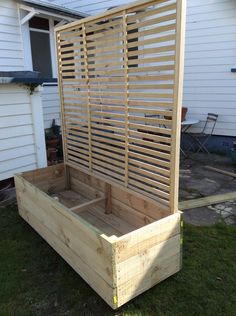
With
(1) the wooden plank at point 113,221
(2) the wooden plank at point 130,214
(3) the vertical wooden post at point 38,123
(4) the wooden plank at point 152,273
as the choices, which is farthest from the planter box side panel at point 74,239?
(3) the vertical wooden post at point 38,123

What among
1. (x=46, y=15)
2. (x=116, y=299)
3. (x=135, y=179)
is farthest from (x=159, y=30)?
(x=46, y=15)

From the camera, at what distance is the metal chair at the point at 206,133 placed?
253 inches

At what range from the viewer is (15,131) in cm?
405

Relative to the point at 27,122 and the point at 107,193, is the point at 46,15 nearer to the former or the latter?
the point at 27,122

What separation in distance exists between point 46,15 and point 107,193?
5.07m

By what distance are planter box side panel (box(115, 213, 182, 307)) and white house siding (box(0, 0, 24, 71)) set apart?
16.6 feet

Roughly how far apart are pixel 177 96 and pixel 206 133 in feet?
15.8

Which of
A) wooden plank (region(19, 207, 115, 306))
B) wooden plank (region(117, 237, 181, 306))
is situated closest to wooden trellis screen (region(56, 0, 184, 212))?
wooden plank (region(117, 237, 181, 306))

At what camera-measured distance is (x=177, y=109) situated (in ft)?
6.90

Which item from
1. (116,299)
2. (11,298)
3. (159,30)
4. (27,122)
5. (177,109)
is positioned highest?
(159,30)

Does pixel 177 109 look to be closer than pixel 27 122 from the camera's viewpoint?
Yes

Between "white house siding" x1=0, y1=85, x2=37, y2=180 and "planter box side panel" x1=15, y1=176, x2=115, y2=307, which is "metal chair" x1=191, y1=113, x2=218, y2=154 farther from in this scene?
"planter box side panel" x1=15, y1=176, x2=115, y2=307

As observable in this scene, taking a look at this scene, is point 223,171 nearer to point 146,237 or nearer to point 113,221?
point 113,221

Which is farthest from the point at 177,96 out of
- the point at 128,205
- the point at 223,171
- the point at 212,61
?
the point at 212,61
